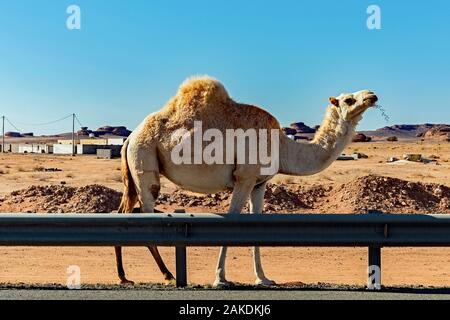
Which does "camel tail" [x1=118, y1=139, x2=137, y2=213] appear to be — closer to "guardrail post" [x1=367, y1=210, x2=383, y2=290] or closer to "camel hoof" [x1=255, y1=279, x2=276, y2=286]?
"camel hoof" [x1=255, y1=279, x2=276, y2=286]

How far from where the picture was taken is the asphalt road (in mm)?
6906

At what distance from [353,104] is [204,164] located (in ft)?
7.23

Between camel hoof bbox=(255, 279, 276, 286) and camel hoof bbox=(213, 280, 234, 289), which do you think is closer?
Answer: camel hoof bbox=(213, 280, 234, 289)

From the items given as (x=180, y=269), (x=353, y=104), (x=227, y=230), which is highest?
(x=353, y=104)

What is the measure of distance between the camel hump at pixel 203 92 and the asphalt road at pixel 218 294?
2549 mm

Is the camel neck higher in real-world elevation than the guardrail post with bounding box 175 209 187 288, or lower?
higher

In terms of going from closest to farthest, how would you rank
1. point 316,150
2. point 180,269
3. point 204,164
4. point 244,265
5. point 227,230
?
1. point 227,230
2. point 180,269
3. point 204,164
4. point 316,150
5. point 244,265

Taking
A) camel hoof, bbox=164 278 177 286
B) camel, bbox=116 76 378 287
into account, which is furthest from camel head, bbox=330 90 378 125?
camel hoof, bbox=164 278 177 286

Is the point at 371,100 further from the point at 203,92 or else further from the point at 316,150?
the point at 203,92

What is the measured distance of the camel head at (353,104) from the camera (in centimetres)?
896

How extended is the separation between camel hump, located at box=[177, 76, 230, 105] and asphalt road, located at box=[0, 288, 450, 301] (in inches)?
100

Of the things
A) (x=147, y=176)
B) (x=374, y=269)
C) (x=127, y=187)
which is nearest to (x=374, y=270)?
(x=374, y=269)

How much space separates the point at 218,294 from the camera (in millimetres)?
7125

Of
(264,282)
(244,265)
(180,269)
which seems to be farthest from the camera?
(244,265)
